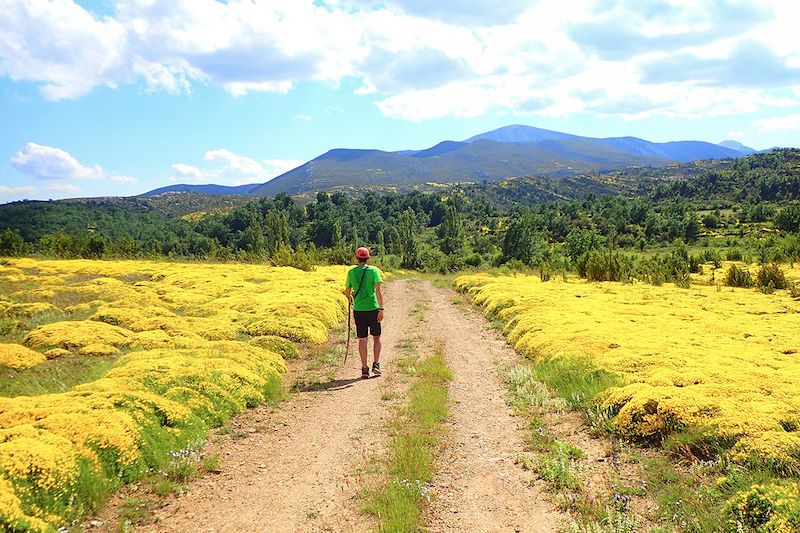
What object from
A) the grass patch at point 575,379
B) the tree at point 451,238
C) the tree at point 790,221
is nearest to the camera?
the grass patch at point 575,379

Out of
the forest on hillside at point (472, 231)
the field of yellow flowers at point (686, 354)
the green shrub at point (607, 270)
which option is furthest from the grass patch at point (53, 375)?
the green shrub at point (607, 270)

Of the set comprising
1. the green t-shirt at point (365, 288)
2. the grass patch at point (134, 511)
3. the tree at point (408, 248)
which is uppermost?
the green t-shirt at point (365, 288)

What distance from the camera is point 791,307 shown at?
989 inches

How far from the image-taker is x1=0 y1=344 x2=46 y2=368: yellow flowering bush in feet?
38.0

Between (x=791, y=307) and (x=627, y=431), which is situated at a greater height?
(x=627, y=431)

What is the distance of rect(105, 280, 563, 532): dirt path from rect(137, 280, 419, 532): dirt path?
0.02m

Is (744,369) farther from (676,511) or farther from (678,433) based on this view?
(676,511)

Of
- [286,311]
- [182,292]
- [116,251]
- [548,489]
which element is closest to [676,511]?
[548,489]

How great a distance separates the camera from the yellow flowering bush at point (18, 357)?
38.0 feet

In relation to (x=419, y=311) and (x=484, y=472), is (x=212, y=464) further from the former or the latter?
(x=419, y=311)

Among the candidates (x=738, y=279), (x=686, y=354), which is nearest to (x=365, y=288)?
(x=686, y=354)

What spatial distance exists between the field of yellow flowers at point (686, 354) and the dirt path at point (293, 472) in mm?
5139

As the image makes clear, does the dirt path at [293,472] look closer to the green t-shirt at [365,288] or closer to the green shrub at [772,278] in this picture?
the green t-shirt at [365,288]

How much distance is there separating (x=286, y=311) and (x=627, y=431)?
1515 centimetres
